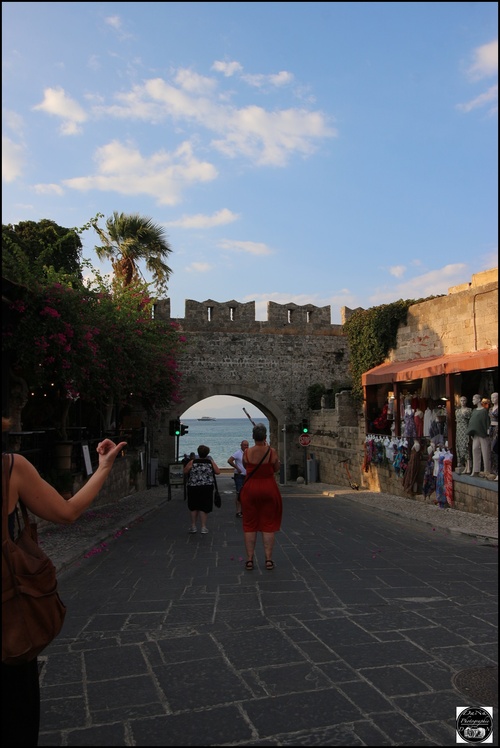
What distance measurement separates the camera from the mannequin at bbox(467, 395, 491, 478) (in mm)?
10117

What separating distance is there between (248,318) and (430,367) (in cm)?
1234

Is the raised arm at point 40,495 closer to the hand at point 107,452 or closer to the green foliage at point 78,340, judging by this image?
the hand at point 107,452

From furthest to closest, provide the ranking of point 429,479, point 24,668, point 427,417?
point 427,417, point 429,479, point 24,668

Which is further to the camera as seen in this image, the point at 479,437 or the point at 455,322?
the point at 455,322

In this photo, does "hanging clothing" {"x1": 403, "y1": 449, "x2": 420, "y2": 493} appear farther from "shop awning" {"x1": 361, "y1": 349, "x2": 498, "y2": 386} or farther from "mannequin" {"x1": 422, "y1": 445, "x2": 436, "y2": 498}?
"shop awning" {"x1": 361, "y1": 349, "x2": 498, "y2": 386}

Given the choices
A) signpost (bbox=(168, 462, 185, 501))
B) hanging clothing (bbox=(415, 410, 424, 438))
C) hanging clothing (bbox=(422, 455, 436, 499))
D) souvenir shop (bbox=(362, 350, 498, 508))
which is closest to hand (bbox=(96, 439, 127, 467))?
souvenir shop (bbox=(362, 350, 498, 508))

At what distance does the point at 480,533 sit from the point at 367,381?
8210 millimetres

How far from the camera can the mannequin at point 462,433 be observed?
10852 millimetres

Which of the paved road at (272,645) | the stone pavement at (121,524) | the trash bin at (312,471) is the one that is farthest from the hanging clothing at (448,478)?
the trash bin at (312,471)

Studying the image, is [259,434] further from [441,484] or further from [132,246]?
[132,246]

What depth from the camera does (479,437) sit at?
10.3m

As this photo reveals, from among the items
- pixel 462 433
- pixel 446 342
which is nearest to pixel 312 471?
pixel 446 342

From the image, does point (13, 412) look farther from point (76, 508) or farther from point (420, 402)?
point (420, 402)

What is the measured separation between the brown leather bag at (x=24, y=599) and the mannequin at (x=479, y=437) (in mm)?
9404
